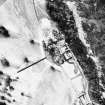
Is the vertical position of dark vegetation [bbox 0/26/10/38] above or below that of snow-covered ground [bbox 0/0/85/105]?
above

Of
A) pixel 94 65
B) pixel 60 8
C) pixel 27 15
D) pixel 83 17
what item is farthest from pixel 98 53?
pixel 27 15

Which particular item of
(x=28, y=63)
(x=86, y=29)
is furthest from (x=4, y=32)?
(x=86, y=29)

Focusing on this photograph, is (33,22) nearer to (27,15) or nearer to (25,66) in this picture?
(27,15)

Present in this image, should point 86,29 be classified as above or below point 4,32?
below

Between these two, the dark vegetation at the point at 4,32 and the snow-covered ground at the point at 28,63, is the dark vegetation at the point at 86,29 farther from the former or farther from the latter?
the dark vegetation at the point at 4,32

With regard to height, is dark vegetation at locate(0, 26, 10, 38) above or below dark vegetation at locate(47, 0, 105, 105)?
above

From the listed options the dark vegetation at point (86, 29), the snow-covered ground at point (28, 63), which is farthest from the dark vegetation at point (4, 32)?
the dark vegetation at point (86, 29)

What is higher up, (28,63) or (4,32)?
(4,32)

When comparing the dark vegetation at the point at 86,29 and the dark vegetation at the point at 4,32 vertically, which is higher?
the dark vegetation at the point at 4,32

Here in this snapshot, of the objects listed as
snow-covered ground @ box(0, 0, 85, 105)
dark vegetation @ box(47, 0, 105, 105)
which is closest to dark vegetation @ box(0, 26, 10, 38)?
snow-covered ground @ box(0, 0, 85, 105)

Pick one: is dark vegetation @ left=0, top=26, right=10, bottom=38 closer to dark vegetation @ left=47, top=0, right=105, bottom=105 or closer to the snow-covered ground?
the snow-covered ground

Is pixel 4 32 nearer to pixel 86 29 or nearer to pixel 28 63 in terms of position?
pixel 28 63
